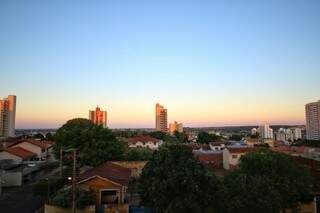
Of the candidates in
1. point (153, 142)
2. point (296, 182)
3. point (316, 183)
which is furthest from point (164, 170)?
point (153, 142)

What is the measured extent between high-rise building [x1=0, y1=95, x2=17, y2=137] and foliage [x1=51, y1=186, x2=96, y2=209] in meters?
125

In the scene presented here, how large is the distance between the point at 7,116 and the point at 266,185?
139 meters

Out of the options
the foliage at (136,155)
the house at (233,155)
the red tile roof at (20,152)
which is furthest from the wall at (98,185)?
the red tile roof at (20,152)

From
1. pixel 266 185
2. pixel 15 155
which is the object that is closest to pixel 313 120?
pixel 15 155

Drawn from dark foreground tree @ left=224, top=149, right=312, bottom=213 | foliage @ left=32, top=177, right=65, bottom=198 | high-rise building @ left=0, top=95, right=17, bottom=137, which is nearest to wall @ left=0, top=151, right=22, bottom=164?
foliage @ left=32, top=177, right=65, bottom=198

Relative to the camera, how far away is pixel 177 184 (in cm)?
1811

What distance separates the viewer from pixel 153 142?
Answer: 91.5m

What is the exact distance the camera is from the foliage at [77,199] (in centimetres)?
2150

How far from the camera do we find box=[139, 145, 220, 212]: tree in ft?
58.9

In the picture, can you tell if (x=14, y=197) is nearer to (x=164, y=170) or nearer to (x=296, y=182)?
(x=164, y=170)

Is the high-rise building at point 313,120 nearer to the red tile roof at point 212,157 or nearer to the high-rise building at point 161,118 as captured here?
the high-rise building at point 161,118

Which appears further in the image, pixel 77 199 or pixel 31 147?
pixel 31 147

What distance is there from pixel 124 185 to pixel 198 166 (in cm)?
843

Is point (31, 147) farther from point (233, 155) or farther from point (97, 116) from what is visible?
point (97, 116)
